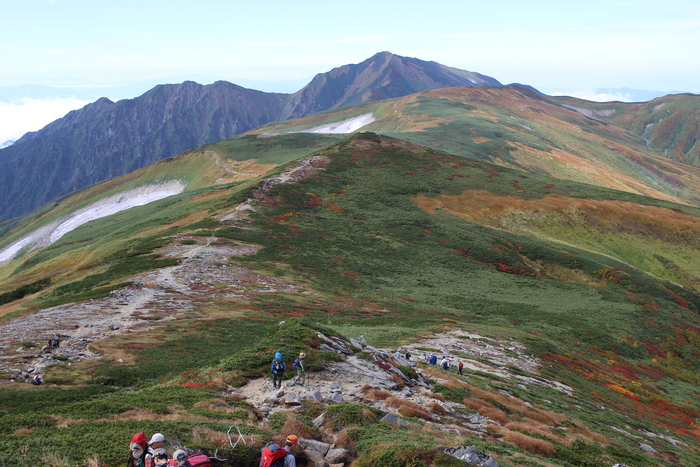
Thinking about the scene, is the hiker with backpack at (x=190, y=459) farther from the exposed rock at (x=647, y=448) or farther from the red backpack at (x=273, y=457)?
the exposed rock at (x=647, y=448)

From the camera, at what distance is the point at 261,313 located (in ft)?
128

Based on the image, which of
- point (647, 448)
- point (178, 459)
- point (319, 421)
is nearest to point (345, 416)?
point (319, 421)

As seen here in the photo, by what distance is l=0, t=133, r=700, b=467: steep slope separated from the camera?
18.0 m

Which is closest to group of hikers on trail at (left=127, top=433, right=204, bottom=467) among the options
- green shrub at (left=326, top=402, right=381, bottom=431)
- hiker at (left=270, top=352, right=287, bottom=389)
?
green shrub at (left=326, top=402, right=381, bottom=431)

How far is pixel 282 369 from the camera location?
20.2 m

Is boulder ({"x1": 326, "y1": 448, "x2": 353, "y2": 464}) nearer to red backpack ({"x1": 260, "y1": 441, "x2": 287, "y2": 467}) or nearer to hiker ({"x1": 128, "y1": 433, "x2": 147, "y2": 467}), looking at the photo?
red backpack ({"x1": 260, "y1": 441, "x2": 287, "y2": 467})

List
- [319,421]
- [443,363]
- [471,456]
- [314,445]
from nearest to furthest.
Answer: [471,456] < [314,445] < [319,421] < [443,363]

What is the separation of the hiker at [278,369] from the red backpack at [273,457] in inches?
306

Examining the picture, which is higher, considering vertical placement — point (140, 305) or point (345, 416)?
point (345, 416)

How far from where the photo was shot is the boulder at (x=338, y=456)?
1430 centimetres

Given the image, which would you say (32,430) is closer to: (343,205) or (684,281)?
(343,205)

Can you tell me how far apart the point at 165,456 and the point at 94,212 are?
163 metres

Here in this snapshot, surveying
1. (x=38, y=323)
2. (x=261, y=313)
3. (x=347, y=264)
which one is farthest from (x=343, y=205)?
(x=38, y=323)

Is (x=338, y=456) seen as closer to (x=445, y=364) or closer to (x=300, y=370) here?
(x=300, y=370)
